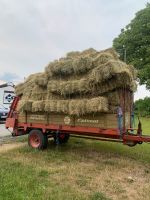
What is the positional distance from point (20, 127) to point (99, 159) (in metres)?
3.52

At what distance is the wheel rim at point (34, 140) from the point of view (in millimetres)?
10977

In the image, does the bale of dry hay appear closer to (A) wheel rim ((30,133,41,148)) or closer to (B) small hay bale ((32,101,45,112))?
(B) small hay bale ((32,101,45,112))

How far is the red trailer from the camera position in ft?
29.1

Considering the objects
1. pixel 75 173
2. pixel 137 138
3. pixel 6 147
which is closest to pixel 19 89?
pixel 6 147

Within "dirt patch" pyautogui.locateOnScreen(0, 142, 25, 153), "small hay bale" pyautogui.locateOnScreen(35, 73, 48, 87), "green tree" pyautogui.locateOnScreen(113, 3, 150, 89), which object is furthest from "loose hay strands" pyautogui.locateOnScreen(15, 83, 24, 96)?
"green tree" pyautogui.locateOnScreen(113, 3, 150, 89)

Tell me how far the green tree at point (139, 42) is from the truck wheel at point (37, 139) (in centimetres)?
2490

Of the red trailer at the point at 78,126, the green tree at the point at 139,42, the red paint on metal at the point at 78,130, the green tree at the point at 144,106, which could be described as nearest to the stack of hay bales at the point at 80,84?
the red trailer at the point at 78,126

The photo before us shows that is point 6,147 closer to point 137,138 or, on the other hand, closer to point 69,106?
point 69,106

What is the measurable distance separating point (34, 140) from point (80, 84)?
311 cm

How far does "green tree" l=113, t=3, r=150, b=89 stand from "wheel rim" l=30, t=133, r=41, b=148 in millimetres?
24893

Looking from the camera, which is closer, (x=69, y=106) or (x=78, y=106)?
→ (x=78, y=106)

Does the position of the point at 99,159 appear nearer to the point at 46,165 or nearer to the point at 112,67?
the point at 46,165

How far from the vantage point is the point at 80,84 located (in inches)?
372

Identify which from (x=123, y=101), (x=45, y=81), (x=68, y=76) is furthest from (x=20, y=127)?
(x=123, y=101)
